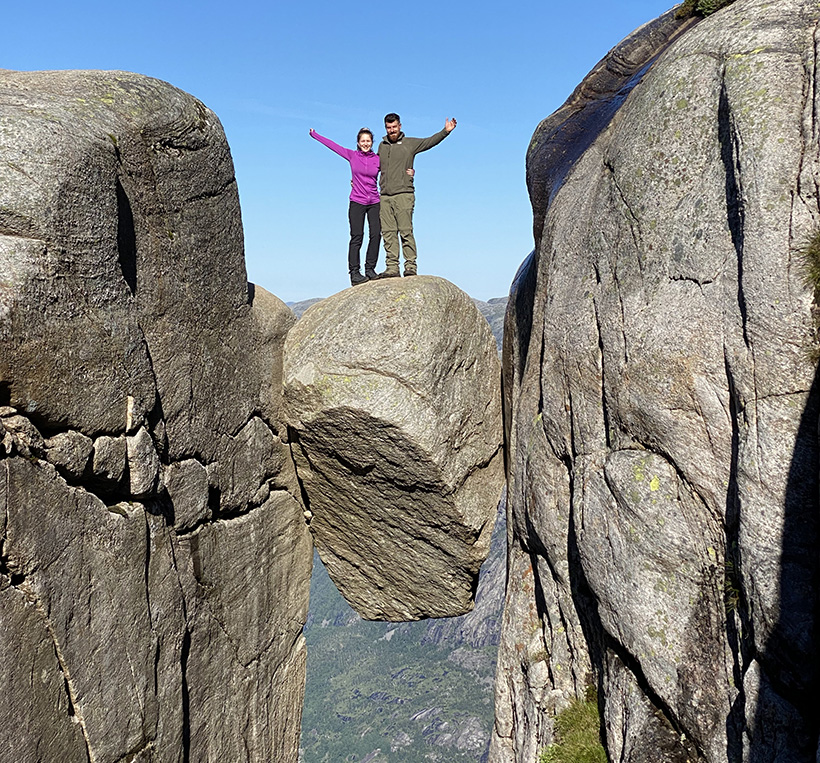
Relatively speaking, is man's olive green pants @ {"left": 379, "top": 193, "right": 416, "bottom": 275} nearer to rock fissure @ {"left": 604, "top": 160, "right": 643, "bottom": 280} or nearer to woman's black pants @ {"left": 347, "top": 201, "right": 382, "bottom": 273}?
woman's black pants @ {"left": 347, "top": 201, "right": 382, "bottom": 273}

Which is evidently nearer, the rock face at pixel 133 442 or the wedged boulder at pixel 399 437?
the rock face at pixel 133 442

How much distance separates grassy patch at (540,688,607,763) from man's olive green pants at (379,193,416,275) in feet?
33.5

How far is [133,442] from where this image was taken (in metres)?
11.7

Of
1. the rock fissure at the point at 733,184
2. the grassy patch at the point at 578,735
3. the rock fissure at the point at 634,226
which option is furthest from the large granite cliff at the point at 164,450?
the rock fissure at the point at 733,184

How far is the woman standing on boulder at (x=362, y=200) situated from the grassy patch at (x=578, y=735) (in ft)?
35.1

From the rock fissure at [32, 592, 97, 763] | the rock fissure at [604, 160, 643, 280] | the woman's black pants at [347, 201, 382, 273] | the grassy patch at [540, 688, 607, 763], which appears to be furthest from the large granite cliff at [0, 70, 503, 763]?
the rock fissure at [604, 160, 643, 280]

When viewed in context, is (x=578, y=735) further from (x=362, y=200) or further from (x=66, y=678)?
(x=362, y=200)

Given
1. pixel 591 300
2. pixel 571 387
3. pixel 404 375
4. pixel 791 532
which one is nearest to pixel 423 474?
pixel 404 375

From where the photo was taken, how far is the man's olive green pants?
17188 millimetres

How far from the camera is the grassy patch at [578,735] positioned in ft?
40.6

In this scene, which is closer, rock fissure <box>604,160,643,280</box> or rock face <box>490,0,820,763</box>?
rock face <box>490,0,820,763</box>

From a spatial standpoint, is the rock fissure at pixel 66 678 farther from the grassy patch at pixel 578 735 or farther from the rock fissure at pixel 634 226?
the rock fissure at pixel 634 226

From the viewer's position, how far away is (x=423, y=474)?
1558 cm

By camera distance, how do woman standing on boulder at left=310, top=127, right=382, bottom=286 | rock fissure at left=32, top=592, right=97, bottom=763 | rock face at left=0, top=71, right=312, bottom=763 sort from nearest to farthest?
rock face at left=0, top=71, right=312, bottom=763 < rock fissure at left=32, top=592, right=97, bottom=763 < woman standing on boulder at left=310, top=127, right=382, bottom=286
